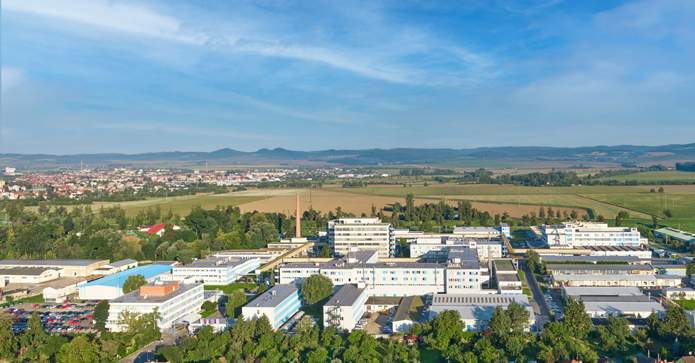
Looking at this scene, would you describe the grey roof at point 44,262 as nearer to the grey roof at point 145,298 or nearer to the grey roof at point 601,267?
the grey roof at point 145,298

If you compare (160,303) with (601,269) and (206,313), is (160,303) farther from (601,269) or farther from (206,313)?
(601,269)

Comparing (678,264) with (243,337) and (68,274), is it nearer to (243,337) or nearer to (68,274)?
(243,337)

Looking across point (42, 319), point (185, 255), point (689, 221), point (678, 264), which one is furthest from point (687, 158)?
point (42, 319)

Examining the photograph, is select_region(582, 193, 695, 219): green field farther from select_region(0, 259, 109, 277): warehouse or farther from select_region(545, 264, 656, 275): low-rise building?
select_region(0, 259, 109, 277): warehouse

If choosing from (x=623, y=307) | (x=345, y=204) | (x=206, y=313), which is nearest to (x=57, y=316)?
(x=206, y=313)

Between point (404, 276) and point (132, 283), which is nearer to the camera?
point (132, 283)

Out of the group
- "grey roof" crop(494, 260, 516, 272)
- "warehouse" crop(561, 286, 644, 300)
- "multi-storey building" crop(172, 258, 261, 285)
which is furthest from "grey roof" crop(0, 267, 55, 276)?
"warehouse" crop(561, 286, 644, 300)
